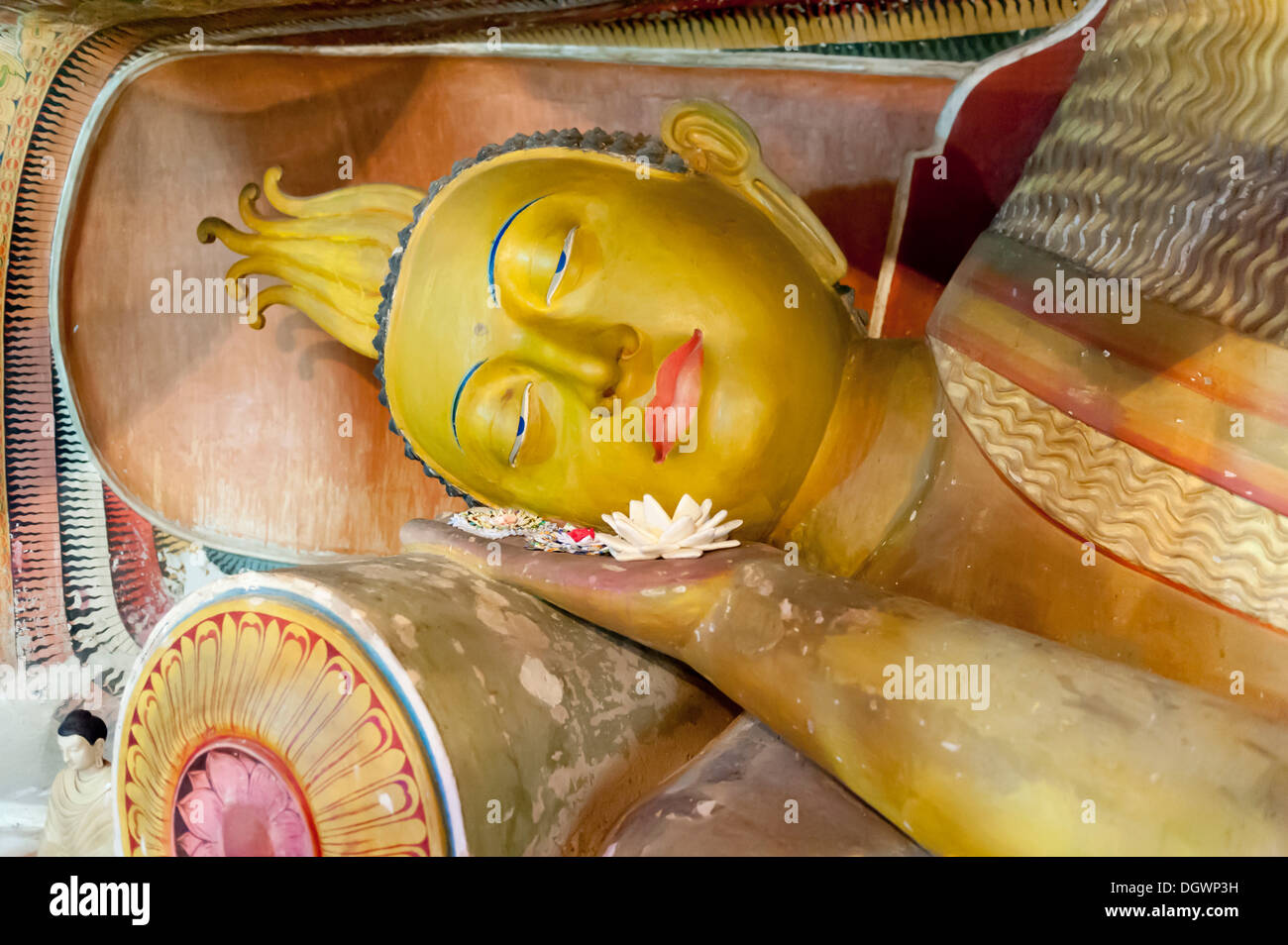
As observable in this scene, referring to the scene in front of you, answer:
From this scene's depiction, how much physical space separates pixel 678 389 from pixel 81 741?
1398mm

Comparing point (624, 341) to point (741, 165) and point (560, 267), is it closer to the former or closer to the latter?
point (560, 267)

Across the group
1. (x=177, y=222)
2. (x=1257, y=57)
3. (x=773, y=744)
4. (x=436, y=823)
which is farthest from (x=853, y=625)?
(x=177, y=222)

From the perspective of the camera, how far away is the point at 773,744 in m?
1.77

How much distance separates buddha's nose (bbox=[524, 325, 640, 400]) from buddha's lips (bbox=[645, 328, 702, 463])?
0.24 ft

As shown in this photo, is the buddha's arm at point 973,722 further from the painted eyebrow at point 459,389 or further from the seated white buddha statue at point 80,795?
the seated white buddha statue at point 80,795

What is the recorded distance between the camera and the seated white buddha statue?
6.71 ft

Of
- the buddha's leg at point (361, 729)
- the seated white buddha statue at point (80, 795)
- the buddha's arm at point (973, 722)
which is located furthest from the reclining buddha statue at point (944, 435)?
the seated white buddha statue at point (80, 795)

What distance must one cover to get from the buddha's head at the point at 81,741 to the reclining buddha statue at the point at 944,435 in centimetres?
82

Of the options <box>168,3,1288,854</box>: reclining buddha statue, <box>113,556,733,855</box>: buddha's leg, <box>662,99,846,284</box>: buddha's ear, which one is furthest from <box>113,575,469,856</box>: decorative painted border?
<box>662,99,846,284</box>: buddha's ear

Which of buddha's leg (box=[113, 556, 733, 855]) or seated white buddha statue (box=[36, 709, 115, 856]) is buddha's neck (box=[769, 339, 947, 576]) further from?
seated white buddha statue (box=[36, 709, 115, 856])

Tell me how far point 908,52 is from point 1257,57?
862 millimetres

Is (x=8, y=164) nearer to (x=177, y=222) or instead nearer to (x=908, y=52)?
(x=177, y=222)

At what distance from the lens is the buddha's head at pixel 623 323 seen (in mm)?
1771

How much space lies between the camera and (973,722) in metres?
1.36
